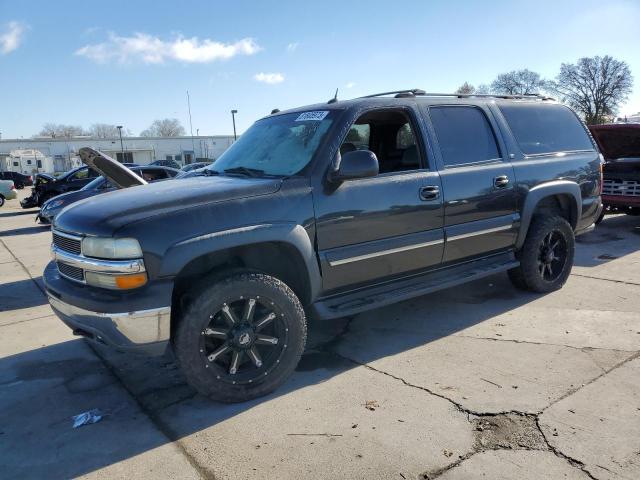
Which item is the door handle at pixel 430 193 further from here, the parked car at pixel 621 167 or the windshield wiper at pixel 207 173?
the parked car at pixel 621 167

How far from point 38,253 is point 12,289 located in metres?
3.06

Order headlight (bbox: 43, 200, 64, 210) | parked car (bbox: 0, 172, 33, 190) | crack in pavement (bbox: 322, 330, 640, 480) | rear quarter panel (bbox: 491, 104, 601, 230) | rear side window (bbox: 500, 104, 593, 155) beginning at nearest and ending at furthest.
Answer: crack in pavement (bbox: 322, 330, 640, 480) < rear quarter panel (bbox: 491, 104, 601, 230) < rear side window (bbox: 500, 104, 593, 155) < headlight (bbox: 43, 200, 64, 210) < parked car (bbox: 0, 172, 33, 190)

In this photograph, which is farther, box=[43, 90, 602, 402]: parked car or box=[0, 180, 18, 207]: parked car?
box=[0, 180, 18, 207]: parked car

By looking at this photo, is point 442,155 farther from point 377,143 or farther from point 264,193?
point 264,193

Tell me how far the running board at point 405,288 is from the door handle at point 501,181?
69 cm

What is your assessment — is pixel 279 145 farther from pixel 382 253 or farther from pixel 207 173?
pixel 382 253

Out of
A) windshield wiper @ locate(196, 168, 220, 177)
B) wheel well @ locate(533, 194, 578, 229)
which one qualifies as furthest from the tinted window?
windshield wiper @ locate(196, 168, 220, 177)

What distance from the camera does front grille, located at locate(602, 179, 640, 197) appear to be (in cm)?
871

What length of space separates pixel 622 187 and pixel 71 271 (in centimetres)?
916

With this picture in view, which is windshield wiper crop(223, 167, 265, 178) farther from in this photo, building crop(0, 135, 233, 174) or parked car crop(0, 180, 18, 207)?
building crop(0, 135, 233, 174)

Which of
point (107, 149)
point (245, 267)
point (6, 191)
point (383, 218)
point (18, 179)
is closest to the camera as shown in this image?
point (245, 267)

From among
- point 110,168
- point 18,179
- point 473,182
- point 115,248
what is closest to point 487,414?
point 473,182

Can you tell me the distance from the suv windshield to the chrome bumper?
1.38 meters

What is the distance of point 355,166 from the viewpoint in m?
3.42
